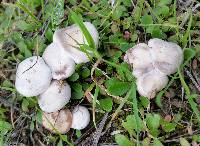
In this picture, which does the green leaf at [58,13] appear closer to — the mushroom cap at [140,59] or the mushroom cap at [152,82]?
the mushroom cap at [140,59]

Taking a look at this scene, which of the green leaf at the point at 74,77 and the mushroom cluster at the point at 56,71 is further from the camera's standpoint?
the green leaf at the point at 74,77

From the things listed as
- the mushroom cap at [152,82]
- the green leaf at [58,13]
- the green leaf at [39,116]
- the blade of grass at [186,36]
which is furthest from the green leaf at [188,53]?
the green leaf at [39,116]

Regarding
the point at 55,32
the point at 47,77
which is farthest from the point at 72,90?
the point at 55,32

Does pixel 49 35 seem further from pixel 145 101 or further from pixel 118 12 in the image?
pixel 145 101

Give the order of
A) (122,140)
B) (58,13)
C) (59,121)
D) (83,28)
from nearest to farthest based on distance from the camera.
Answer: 1. (83,28)
2. (122,140)
3. (59,121)
4. (58,13)

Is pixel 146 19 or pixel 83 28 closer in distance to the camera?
pixel 83 28

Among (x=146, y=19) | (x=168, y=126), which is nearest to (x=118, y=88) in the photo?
(x=168, y=126)

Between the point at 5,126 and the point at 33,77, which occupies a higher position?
the point at 33,77
